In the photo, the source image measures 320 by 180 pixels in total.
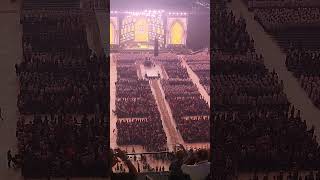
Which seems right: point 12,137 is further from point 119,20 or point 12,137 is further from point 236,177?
point 119,20

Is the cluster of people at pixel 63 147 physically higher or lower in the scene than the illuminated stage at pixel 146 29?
lower

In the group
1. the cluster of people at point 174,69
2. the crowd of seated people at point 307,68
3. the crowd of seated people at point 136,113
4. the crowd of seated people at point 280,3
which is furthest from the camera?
the crowd of seated people at point 280,3

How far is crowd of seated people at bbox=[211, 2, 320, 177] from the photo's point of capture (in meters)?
18.3

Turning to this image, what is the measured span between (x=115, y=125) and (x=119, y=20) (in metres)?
10.0

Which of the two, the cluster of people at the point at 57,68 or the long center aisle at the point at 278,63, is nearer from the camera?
the cluster of people at the point at 57,68

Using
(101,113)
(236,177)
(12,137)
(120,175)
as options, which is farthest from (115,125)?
(120,175)

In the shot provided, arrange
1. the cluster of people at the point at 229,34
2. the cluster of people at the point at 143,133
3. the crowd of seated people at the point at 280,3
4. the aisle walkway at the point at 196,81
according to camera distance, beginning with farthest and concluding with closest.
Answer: the crowd of seated people at the point at 280,3
the cluster of people at the point at 229,34
the aisle walkway at the point at 196,81
the cluster of people at the point at 143,133

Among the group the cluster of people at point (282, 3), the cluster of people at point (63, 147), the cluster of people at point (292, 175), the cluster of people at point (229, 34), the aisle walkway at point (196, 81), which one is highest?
the cluster of people at point (282, 3)

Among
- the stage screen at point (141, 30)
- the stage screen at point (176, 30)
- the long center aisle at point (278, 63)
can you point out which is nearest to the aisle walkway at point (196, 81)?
the stage screen at point (176, 30)

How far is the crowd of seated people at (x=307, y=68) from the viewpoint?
77.6 ft

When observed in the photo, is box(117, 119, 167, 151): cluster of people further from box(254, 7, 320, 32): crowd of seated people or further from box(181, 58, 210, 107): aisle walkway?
box(254, 7, 320, 32): crowd of seated people

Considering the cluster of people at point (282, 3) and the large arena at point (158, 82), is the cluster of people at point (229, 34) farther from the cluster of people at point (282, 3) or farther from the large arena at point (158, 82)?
the cluster of people at point (282, 3)

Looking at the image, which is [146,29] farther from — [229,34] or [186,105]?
[186,105]

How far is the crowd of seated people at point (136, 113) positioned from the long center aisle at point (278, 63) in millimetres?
5160
